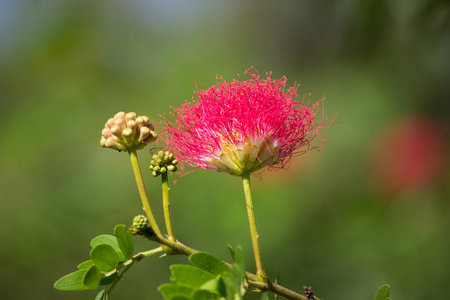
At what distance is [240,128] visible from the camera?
753 mm

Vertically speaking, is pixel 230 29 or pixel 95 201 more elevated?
pixel 230 29

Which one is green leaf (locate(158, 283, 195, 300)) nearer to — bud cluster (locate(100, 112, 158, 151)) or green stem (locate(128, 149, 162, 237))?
green stem (locate(128, 149, 162, 237))

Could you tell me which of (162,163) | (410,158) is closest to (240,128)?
(162,163)

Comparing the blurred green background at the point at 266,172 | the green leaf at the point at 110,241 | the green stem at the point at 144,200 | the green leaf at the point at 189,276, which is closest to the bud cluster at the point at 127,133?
the green stem at the point at 144,200

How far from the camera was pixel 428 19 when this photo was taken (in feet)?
11.8

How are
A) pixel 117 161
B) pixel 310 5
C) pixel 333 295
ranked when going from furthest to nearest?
pixel 310 5 < pixel 117 161 < pixel 333 295

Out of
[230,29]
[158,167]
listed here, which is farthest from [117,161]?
[158,167]

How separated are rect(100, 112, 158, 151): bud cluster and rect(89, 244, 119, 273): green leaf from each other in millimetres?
158

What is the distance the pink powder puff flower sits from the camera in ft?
2.45

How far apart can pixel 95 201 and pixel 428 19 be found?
107 inches

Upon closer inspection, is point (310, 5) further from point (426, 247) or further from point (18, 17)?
point (18, 17)

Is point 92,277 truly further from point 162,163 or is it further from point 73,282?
point 162,163

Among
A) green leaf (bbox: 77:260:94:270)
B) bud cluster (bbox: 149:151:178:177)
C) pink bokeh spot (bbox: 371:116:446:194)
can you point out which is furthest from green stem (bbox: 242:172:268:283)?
pink bokeh spot (bbox: 371:116:446:194)

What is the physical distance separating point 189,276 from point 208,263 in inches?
1.3
